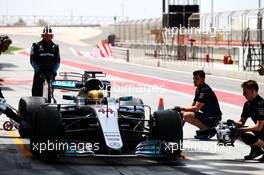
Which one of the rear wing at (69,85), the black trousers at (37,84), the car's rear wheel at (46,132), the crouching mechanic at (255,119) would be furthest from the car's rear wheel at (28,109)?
the crouching mechanic at (255,119)

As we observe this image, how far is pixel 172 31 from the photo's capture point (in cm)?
5181

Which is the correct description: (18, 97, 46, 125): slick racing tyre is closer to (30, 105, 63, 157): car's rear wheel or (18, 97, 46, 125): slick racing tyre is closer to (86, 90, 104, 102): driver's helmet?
(86, 90, 104, 102): driver's helmet

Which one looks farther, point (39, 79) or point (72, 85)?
point (39, 79)

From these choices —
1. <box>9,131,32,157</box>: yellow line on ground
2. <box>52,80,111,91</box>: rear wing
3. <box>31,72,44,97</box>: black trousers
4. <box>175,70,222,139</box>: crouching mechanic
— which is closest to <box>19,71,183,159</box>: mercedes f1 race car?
<box>9,131,32,157</box>: yellow line on ground

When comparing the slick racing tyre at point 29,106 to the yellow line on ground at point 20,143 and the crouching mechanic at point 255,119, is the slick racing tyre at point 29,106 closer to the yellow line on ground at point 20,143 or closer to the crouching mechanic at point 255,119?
the yellow line on ground at point 20,143

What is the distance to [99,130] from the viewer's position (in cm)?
998

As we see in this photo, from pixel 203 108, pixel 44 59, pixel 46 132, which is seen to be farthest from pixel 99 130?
pixel 44 59

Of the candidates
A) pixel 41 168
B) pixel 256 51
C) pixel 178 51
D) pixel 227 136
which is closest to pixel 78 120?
pixel 41 168

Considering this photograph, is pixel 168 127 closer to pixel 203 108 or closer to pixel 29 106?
pixel 203 108

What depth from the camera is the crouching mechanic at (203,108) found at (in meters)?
12.1

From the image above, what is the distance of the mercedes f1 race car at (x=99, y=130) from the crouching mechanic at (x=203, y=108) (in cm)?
151

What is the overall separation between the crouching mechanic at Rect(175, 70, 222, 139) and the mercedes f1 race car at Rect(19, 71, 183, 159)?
59.3 inches

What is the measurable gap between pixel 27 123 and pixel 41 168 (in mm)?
2083

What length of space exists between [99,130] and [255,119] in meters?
2.08
